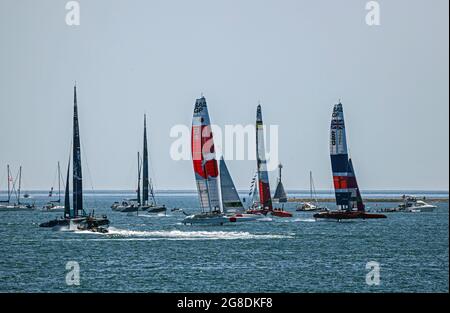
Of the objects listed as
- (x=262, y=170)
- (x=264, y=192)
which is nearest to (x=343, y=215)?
(x=264, y=192)

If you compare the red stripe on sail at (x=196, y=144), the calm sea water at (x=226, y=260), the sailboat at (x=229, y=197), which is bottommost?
the calm sea water at (x=226, y=260)

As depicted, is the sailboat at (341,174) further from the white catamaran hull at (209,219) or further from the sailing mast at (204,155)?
the sailing mast at (204,155)

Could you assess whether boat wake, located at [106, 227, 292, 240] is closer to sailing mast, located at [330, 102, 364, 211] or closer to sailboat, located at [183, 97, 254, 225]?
sailboat, located at [183, 97, 254, 225]

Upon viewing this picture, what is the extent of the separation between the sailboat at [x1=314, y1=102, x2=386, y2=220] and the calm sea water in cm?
2029

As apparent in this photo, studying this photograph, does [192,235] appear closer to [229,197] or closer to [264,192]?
[229,197]

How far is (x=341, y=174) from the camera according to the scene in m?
142

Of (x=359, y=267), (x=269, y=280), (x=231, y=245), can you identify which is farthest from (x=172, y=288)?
(x=231, y=245)

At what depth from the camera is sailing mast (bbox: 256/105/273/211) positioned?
153375 millimetres

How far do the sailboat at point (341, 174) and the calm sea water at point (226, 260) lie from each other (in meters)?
20.3

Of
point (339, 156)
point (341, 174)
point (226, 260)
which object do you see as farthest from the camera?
point (341, 174)

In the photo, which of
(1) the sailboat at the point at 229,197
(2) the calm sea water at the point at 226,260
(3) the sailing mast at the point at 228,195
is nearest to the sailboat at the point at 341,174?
(1) the sailboat at the point at 229,197

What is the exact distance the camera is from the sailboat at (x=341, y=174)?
139m

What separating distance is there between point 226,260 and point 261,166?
3088 inches

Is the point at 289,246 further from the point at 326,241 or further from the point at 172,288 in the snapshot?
the point at 172,288
